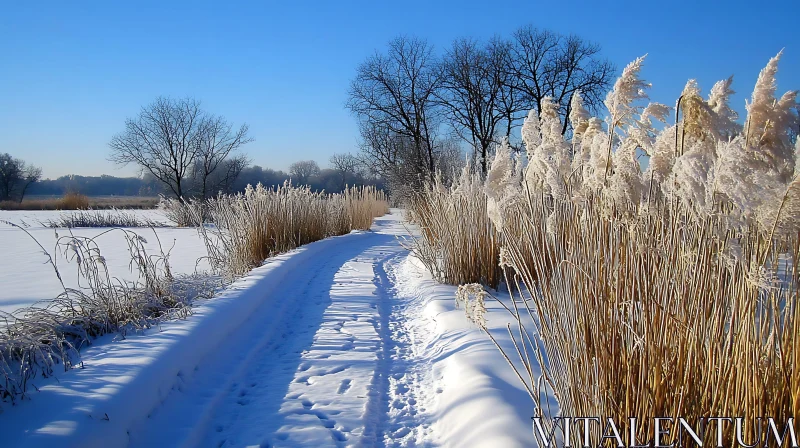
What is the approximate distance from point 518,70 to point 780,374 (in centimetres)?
2016

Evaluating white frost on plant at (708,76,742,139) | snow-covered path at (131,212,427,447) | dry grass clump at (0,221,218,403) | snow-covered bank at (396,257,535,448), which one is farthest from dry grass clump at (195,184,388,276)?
white frost on plant at (708,76,742,139)

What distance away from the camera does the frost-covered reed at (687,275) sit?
1001mm

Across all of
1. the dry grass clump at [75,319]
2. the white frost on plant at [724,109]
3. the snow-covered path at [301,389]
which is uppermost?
the white frost on plant at [724,109]

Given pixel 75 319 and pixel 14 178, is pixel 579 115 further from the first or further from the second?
pixel 14 178

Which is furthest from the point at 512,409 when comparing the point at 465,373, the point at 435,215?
the point at 435,215

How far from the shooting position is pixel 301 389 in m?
2.27

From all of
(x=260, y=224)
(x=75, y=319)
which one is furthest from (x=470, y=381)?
(x=260, y=224)

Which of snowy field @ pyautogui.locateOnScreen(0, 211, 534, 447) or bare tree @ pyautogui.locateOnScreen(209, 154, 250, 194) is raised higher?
bare tree @ pyautogui.locateOnScreen(209, 154, 250, 194)

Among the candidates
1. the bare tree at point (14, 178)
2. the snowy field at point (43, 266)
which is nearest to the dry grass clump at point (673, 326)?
the snowy field at point (43, 266)

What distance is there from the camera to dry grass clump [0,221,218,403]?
6.61 feet

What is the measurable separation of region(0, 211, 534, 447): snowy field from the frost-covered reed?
19.6 inches

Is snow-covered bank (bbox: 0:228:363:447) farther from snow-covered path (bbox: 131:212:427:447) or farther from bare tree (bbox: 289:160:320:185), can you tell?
bare tree (bbox: 289:160:320:185)

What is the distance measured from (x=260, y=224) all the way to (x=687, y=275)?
6.02 metres

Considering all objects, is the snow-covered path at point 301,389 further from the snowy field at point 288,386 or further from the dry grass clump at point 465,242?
the dry grass clump at point 465,242
